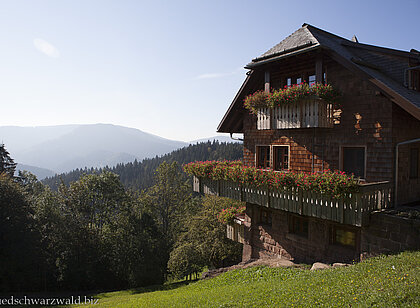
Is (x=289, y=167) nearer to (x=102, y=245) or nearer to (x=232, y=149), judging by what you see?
(x=102, y=245)

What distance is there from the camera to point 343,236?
11711mm

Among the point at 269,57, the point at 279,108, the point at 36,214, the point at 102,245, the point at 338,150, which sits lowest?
the point at 102,245

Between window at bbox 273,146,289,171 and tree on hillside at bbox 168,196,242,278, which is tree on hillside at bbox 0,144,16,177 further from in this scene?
window at bbox 273,146,289,171

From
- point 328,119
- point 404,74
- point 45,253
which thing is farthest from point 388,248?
point 45,253

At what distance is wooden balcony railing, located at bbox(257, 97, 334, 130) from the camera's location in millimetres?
11773

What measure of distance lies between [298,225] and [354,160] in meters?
4.32

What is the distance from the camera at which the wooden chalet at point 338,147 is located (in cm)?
974

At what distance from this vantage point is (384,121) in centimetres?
1052

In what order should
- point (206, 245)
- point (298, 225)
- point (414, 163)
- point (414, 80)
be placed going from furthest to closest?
point (206, 245)
point (298, 225)
point (414, 80)
point (414, 163)

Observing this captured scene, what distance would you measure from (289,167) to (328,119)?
125 inches

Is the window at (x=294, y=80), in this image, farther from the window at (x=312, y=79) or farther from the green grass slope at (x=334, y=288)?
the green grass slope at (x=334, y=288)

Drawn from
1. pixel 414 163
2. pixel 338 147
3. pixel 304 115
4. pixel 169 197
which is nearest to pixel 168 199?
pixel 169 197

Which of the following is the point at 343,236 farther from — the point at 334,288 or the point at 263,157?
the point at 263,157

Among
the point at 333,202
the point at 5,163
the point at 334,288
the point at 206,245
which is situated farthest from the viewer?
the point at 5,163
